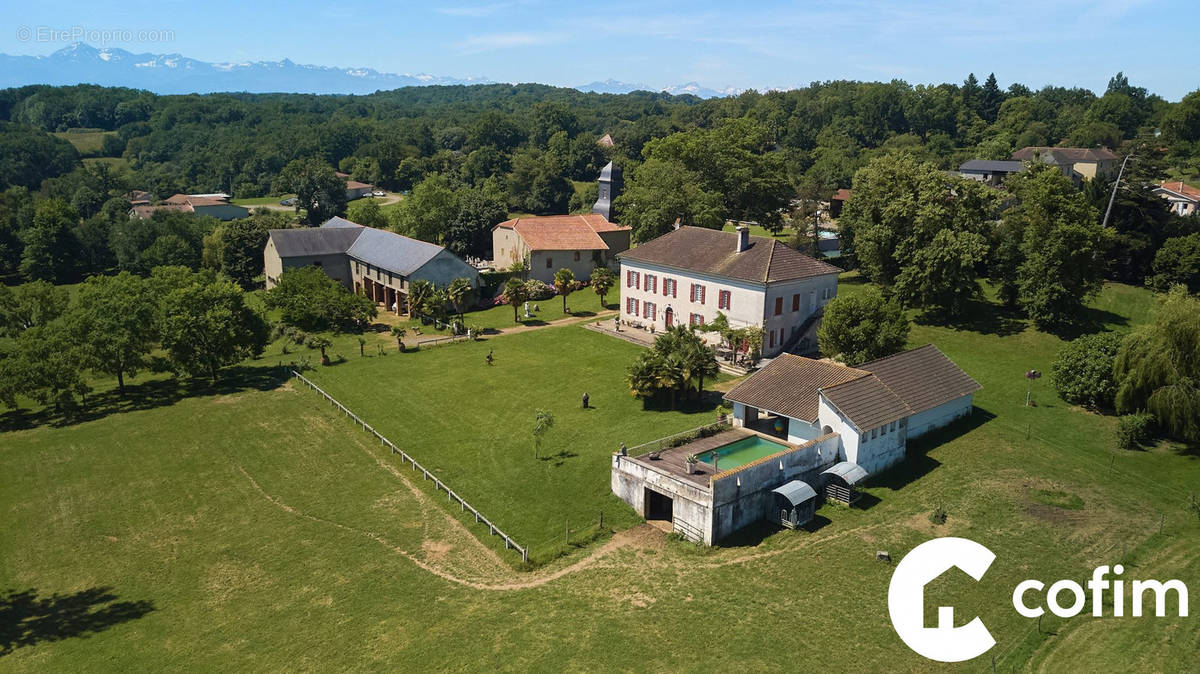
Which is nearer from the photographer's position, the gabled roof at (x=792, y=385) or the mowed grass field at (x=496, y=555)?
the mowed grass field at (x=496, y=555)

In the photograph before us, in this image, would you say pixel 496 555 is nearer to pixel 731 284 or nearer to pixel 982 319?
pixel 731 284

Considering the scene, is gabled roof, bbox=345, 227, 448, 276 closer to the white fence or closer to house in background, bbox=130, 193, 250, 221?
the white fence

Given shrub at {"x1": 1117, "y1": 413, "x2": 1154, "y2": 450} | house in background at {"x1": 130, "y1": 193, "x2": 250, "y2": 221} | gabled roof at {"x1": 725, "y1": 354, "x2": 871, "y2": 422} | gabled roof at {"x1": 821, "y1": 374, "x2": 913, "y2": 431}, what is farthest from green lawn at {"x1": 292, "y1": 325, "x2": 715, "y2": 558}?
house in background at {"x1": 130, "y1": 193, "x2": 250, "y2": 221}

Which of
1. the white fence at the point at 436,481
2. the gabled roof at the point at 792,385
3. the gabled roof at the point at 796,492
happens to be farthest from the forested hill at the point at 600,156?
the gabled roof at the point at 796,492

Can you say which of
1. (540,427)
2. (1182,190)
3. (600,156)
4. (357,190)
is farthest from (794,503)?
(357,190)

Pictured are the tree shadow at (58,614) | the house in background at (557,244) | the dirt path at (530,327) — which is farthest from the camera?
the house in background at (557,244)

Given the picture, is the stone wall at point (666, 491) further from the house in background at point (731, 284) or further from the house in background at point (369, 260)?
the house in background at point (369, 260)
